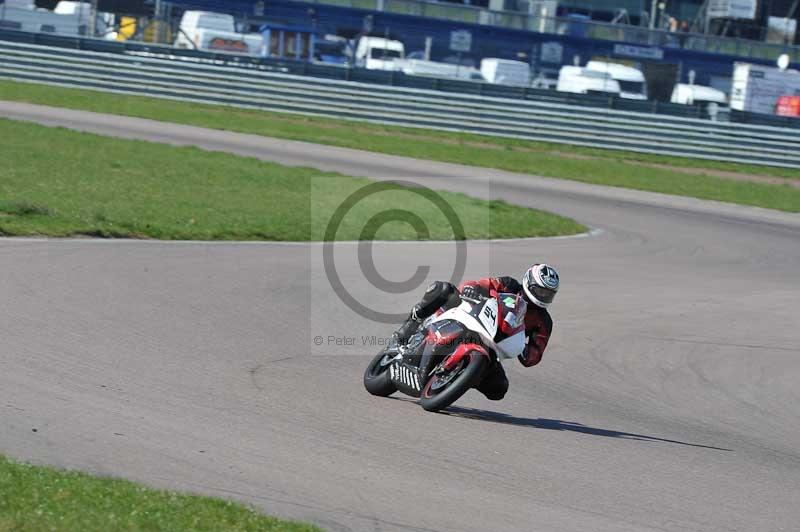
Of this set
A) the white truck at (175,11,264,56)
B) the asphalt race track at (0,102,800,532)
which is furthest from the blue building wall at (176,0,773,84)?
the asphalt race track at (0,102,800,532)

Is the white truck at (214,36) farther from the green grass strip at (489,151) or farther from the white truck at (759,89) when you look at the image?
the white truck at (759,89)

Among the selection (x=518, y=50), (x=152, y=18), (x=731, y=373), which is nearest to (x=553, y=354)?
(x=731, y=373)

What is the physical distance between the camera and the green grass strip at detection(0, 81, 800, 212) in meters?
28.6

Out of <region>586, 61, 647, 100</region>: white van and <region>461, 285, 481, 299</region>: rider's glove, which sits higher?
<region>586, 61, 647, 100</region>: white van

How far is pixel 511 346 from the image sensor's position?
7691 millimetres

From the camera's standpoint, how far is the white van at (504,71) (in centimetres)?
4681

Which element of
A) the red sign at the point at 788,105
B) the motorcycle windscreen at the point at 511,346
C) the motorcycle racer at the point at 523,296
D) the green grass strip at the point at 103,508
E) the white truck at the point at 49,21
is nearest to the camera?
the green grass strip at the point at 103,508

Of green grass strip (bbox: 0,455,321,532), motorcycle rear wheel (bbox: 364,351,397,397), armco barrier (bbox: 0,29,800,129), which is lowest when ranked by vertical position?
motorcycle rear wheel (bbox: 364,351,397,397)

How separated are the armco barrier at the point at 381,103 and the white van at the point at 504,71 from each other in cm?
1358

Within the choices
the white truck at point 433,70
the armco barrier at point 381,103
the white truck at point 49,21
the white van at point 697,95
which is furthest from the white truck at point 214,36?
the white van at point 697,95

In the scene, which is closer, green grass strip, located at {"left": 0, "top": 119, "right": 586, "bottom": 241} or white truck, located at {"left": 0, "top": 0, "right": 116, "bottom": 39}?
green grass strip, located at {"left": 0, "top": 119, "right": 586, "bottom": 241}

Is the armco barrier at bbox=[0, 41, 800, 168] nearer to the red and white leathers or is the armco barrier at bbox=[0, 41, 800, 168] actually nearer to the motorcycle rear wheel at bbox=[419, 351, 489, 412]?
the red and white leathers

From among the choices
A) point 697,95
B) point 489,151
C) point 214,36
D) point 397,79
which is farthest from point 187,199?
point 697,95

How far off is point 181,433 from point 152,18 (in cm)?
3599
